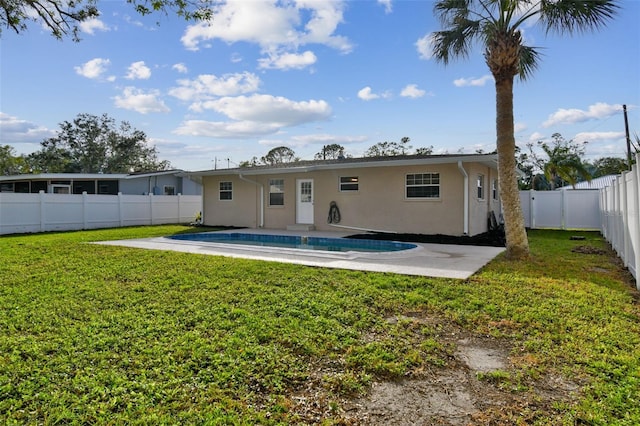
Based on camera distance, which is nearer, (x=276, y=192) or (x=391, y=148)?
(x=276, y=192)

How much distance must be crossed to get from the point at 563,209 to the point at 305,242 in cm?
1204

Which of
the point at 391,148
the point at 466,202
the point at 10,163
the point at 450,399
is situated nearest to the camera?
Result: the point at 450,399

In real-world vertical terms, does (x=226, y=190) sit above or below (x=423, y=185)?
above

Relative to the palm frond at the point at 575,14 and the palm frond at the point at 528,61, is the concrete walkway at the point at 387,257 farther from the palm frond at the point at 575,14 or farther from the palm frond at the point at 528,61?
the palm frond at the point at 575,14

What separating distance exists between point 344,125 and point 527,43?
1522cm

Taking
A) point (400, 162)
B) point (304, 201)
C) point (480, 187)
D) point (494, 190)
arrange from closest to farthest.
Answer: point (400, 162) < point (480, 187) < point (304, 201) < point (494, 190)

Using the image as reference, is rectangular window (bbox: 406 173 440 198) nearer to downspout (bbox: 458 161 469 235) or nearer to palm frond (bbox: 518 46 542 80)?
downspout (bbox: 458 161 469 235)

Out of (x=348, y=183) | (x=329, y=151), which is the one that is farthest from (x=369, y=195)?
(x=329, y=151)

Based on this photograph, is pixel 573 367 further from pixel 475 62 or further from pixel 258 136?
pixel 258 136

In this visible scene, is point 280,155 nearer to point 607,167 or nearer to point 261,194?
point 261,194

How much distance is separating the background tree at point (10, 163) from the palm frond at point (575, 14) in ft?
154

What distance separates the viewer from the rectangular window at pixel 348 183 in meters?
14.9

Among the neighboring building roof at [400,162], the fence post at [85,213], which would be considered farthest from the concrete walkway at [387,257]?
the fence post at [85,213]

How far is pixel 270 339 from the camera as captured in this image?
3861mm
